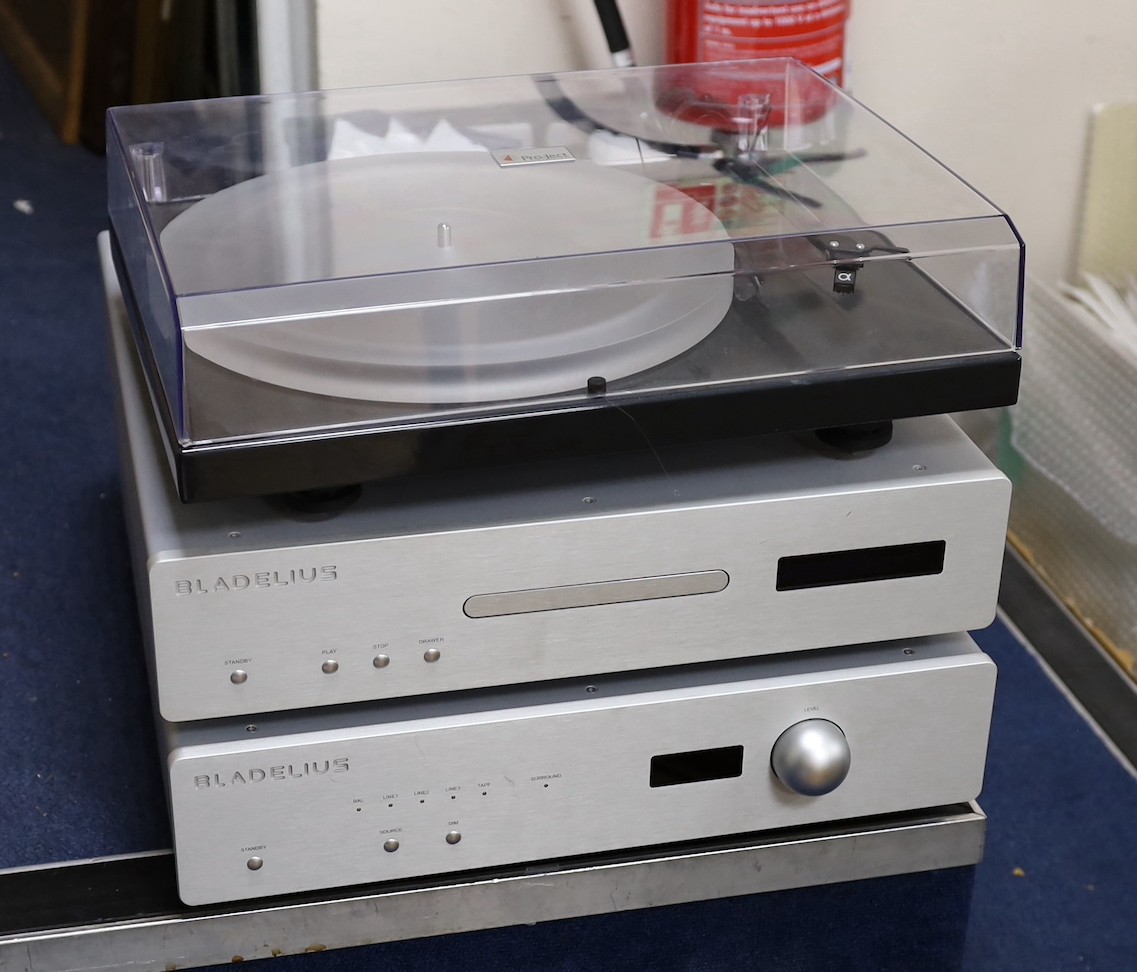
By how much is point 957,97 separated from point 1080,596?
47 centimetres

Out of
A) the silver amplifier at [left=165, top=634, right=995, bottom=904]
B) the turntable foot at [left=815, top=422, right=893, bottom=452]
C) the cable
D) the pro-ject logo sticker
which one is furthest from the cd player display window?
the cable

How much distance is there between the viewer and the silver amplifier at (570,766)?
682 millimetres

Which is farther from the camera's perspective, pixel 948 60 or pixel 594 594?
pixel 948 60

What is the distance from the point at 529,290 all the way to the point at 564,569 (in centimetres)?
13

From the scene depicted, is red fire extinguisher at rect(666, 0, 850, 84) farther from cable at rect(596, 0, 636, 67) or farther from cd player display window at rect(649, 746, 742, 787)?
cd player display window at rect(649, 746, 742, 787)

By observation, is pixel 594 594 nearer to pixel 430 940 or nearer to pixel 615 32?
pixel 430 940

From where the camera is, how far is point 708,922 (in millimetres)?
769

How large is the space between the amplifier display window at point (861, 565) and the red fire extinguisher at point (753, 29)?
0.48 metres

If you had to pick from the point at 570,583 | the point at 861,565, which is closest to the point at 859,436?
the point at 861,565

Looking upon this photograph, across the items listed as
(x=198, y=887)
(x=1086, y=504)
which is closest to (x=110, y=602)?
(x=198, y=887)

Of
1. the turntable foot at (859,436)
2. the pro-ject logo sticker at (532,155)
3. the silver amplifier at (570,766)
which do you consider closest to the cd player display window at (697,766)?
the silver amplifier at (570,766)

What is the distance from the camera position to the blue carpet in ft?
2.50

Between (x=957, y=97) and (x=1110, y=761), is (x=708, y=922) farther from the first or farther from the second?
(x=957, y=97)

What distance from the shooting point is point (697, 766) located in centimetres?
74
